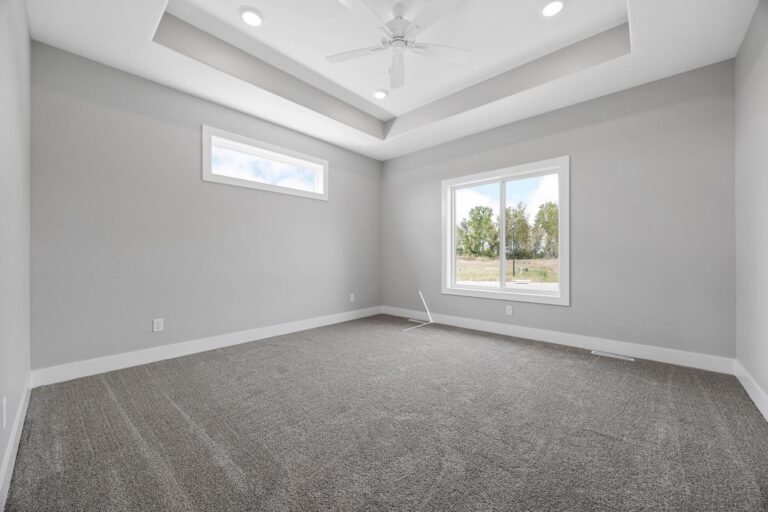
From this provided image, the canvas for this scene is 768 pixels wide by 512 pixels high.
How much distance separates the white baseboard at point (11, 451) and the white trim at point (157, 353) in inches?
16.9

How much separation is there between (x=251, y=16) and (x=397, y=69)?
1.23 meters

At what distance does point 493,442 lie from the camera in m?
1.78

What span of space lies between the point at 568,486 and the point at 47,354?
3681mm

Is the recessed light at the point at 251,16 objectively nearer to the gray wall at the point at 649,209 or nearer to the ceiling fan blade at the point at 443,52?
the ceiling fan blade at the point at 443,52

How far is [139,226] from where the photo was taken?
9.96ft

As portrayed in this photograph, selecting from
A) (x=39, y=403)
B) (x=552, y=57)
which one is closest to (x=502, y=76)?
(x=552, y=57)

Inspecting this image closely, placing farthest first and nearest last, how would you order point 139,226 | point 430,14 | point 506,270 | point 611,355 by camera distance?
1. point 506,270
2. point 611,355
3. point 139,226
4. point 430,14

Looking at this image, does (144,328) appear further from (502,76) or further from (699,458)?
(502,76)

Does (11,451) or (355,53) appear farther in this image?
(355,53)

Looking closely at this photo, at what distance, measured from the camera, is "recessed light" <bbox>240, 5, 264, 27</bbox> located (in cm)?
251

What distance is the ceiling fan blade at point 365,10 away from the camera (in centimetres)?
219

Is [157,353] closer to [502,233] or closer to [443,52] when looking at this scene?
[443,52]

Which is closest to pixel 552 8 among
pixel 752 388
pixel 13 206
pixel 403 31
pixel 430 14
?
pixel 430 14

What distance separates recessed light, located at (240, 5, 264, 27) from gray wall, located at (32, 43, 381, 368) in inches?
48.4
